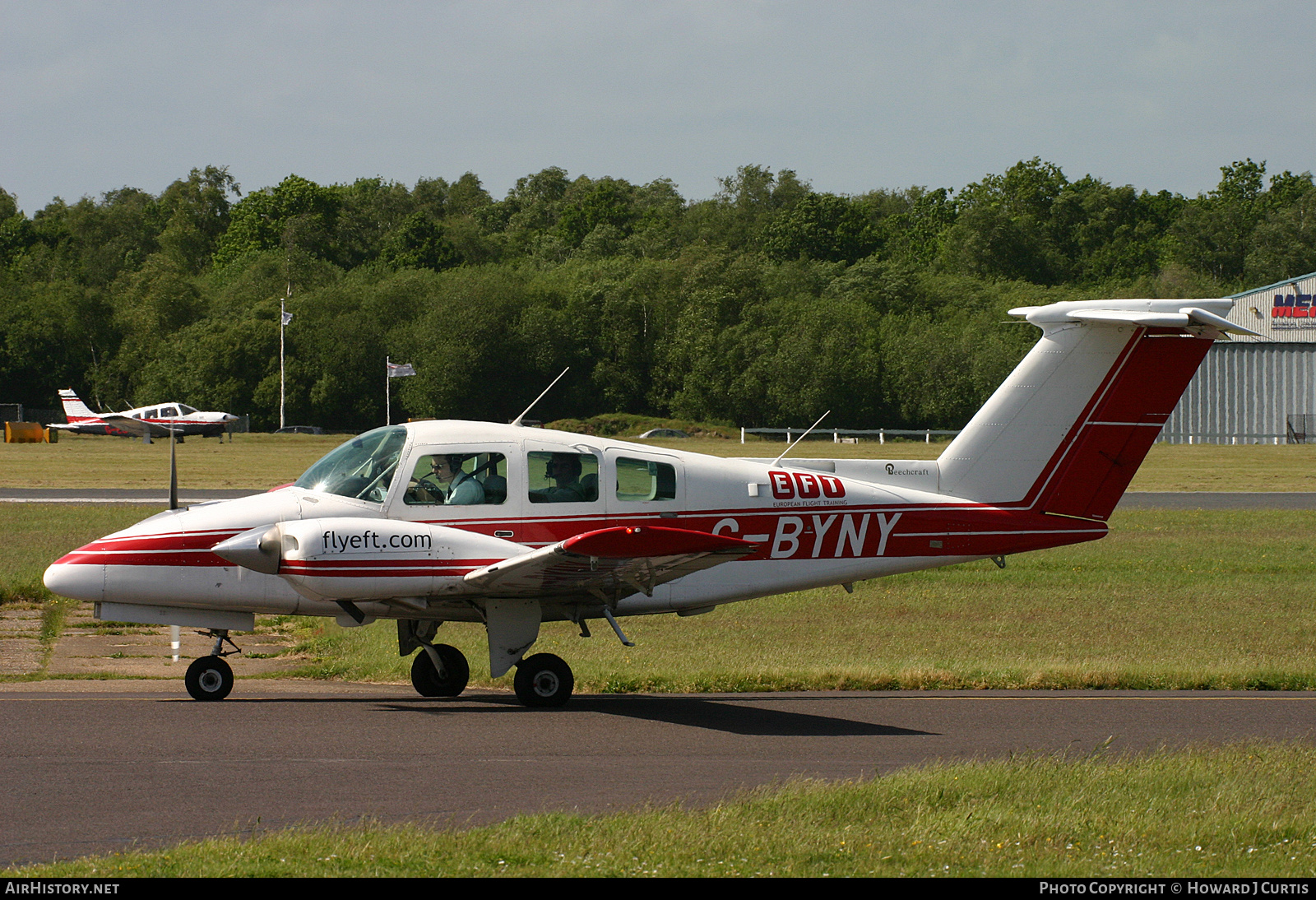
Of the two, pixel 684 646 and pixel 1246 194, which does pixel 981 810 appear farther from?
pixel 1246 194

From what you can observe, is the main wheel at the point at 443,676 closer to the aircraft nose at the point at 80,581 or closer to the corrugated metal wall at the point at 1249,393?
the aircraft nose at the point at 80,581

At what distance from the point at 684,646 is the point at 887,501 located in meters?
3.79

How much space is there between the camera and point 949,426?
8062cm

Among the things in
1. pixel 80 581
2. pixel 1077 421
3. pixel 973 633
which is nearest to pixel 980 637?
pixel 973 633

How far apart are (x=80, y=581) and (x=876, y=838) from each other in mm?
7177

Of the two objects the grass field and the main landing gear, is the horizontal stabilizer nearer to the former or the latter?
the main landing gear

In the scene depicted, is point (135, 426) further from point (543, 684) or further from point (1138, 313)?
point (1138, 313)

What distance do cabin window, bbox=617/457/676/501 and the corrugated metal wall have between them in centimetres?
6798

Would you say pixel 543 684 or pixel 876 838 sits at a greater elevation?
pixel 876 838

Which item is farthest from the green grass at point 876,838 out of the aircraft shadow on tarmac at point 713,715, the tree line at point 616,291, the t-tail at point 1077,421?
the tree line at point 616,291

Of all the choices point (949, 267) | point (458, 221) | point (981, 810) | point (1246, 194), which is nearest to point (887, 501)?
point (981, 810)

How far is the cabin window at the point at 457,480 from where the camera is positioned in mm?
11344

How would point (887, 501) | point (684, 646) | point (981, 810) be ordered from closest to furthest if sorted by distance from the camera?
point (981, 810) → point (887, 501) → point (684, 646)

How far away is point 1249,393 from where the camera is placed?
73.9 metres
